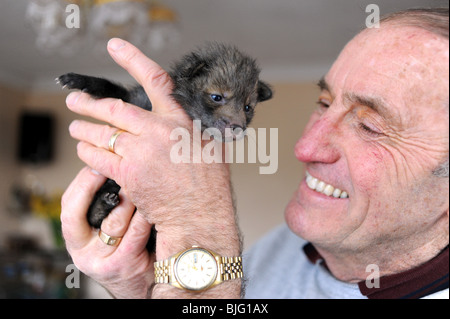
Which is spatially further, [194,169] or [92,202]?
[92,202]

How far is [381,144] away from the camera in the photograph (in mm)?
1033

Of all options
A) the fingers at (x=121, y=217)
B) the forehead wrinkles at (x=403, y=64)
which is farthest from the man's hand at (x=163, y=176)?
the forehead wrinkles at (x=403, y=64)

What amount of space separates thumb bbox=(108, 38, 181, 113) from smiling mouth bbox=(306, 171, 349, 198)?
46cm

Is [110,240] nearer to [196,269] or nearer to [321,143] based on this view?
[196,269]

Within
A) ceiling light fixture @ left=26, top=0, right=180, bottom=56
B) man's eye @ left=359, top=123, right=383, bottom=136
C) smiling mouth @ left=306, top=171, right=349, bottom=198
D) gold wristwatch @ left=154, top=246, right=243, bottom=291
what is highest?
ceiling light fixture @ left=26, top=0, right=180, bottom=56

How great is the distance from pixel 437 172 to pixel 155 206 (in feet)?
2.14

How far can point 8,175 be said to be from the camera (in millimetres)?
6105

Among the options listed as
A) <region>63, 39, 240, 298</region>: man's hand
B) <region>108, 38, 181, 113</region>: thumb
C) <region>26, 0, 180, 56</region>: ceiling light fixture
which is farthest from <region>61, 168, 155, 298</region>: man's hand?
<region>26, 0, 180, 56</region>: ceiling light fixture

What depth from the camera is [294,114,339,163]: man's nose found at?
1100 mm

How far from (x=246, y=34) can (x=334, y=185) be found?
3381 mm

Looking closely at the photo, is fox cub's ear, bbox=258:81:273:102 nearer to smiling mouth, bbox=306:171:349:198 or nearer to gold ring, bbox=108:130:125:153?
smiling mouth, bbox=306:171:349:198

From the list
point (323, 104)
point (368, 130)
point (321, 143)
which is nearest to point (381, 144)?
point (368, 130)
